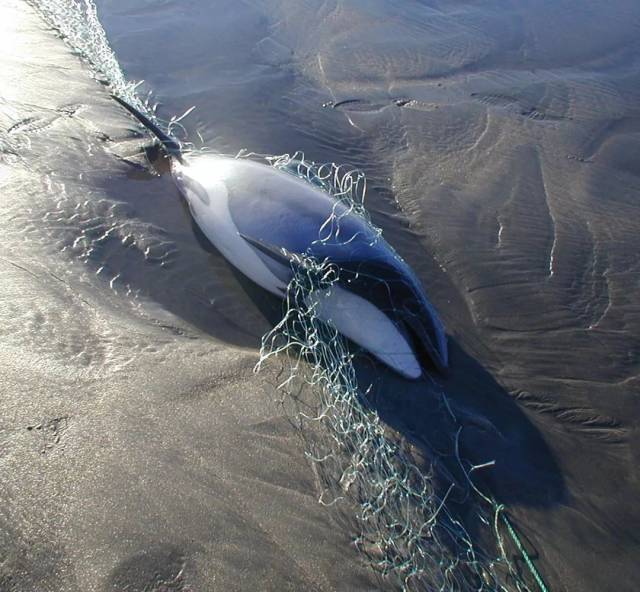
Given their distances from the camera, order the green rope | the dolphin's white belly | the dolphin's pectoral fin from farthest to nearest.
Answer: the dolphin's pectoral fin → the dolphin's white belly → the green rope

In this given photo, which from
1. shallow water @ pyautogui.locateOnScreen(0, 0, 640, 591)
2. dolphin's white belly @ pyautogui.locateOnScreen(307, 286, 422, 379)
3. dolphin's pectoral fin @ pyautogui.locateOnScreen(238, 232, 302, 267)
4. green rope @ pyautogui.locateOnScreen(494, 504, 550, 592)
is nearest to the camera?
shallow water @ pyautogui.locateOnScreen(0, 0, 640, 591)

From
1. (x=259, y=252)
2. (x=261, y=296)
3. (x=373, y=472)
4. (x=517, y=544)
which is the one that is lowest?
(x=517, y=544)

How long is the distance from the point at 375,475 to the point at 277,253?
5.41ft

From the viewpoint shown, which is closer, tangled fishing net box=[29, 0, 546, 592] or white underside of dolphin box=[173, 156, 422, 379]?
tangled fishing net box=[29, 0, 546, 592]

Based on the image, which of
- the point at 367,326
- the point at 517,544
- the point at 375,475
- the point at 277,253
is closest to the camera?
the point at 517,544

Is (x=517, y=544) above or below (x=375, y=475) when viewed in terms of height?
below

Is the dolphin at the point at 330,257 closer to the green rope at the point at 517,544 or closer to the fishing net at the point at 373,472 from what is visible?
the fishing net at the point at 373,472

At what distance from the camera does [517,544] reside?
122 inches

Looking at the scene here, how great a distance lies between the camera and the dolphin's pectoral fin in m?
4.06

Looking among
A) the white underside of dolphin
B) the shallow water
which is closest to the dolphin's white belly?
the white underside of dolphin

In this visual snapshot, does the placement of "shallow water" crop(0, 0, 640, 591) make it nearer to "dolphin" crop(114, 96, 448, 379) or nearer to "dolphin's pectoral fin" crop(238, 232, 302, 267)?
"dolphin" crop(114, 96, 448, 379)

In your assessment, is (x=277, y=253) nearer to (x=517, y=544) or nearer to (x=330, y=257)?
(x=330, y=257)

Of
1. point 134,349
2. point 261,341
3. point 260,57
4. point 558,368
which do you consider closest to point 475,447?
point 558,368

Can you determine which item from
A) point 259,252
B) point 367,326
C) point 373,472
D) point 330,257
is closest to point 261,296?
point 259,252
